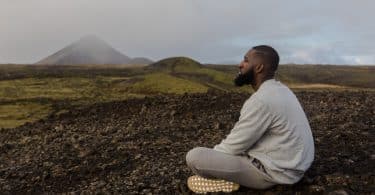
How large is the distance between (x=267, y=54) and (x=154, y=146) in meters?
8.06

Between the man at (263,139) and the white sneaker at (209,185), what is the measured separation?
6.0 inches

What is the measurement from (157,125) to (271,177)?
11.7 metres

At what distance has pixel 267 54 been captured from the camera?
1023 cm

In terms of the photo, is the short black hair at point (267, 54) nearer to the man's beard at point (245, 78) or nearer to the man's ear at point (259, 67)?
the man's ear at point (259, 67)

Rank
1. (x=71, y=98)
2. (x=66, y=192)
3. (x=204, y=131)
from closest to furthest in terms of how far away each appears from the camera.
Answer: (x=66, y=192)
(x=204, y=131)
(x=71, y=98)

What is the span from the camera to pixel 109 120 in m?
24.9

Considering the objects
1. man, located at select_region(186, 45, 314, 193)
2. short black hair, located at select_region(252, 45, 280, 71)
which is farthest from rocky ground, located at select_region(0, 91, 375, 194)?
short black hair, located at select_region(252, 45, 280, 71)

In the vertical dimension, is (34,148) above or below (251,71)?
below

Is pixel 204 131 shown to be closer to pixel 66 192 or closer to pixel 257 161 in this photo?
→ pixel 66 192

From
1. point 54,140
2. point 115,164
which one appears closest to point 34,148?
point 54,140

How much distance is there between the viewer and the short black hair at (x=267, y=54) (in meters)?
10.2

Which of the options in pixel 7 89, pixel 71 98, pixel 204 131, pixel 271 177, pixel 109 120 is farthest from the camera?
pixel 7 89

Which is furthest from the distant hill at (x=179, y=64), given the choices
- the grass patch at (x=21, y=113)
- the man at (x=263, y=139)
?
the man at (x=263, y=139)

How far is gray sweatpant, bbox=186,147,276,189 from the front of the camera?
1034 cm
